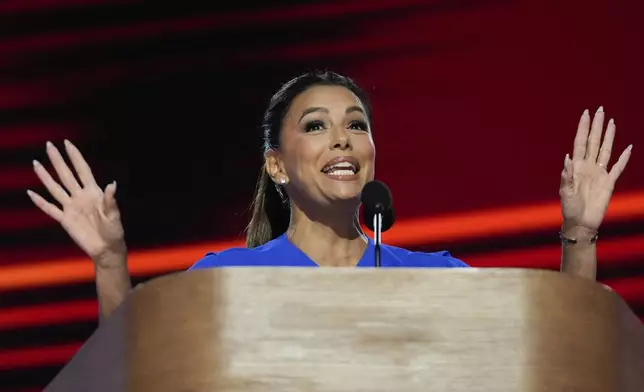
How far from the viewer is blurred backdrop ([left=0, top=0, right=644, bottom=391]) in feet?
9.98

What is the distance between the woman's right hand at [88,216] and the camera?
1977 mm

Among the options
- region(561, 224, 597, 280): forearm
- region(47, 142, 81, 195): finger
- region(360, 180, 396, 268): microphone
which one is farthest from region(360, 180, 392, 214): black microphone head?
region(47, 142, 81, 195): finger

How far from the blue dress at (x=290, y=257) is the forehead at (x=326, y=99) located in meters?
0.31

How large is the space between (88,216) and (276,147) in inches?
28.7

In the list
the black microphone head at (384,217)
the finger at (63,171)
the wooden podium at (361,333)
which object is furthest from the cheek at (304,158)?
the wooden podium at (361,333)

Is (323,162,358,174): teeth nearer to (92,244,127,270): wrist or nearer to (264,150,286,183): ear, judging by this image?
(264,150,286,183): ear

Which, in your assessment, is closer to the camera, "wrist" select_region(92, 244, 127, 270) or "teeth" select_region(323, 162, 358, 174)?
"wrist" select_region(92, 244, 127, 270)

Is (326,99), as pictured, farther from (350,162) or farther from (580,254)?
(580,254)

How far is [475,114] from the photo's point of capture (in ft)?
10.1

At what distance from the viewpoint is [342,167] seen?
7.97 ft

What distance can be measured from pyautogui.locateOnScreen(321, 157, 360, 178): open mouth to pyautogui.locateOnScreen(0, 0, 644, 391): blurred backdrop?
0.66m

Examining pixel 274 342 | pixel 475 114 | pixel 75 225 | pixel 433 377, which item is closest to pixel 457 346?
pixel 433 377

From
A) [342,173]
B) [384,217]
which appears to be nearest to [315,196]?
[342,173]

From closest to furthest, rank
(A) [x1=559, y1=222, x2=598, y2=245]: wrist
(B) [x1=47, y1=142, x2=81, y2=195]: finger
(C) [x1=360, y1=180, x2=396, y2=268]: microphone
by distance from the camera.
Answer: (C) [x1=360, y1=180, x2=396, y2=268]: microphone
(B) [x1=47, y1=142, x2=81, y2=195]: finger
(A) [x1=559, y1=222, x2=598, y2=245]: wrist
